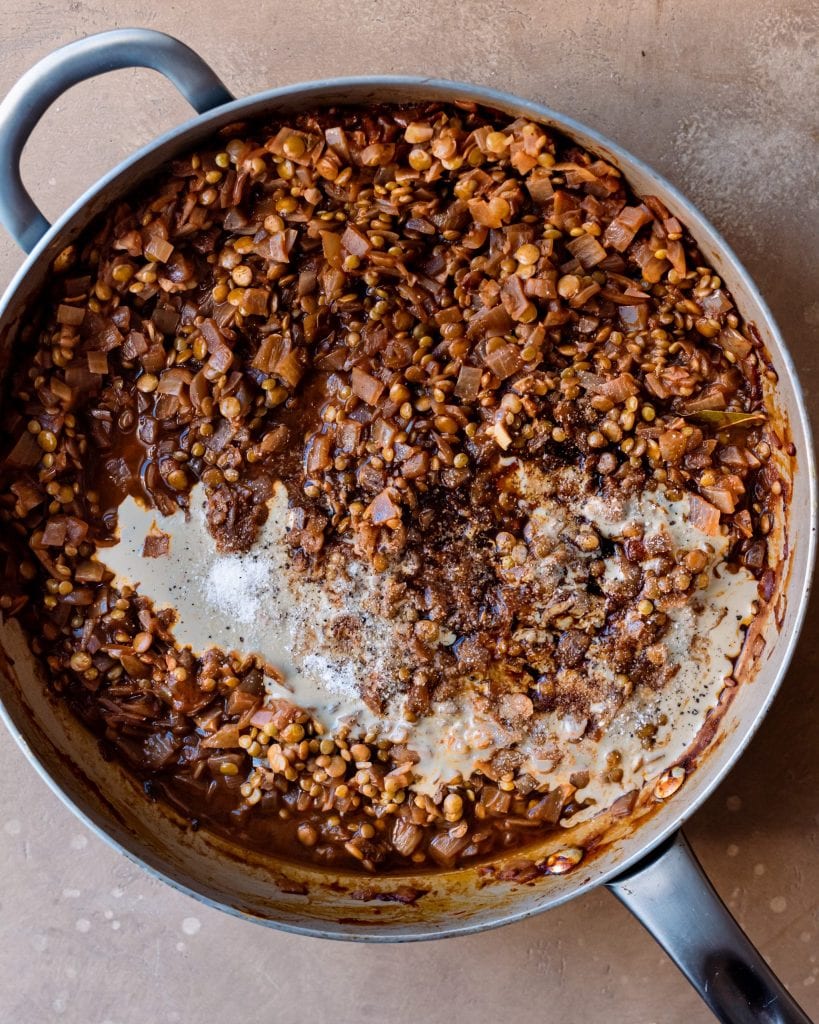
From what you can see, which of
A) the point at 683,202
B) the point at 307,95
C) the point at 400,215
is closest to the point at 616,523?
the point at 683,202

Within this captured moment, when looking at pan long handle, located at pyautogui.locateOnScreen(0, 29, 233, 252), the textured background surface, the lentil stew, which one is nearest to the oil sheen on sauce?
the lentil stew

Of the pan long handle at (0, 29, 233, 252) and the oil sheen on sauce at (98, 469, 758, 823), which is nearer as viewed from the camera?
the pan long handle at (0, 29, 233, 252)

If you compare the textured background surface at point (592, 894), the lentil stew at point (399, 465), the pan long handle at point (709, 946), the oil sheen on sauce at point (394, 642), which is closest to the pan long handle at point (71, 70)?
the lentil stew at point (399, 465)

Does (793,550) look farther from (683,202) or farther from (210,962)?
(210,962)

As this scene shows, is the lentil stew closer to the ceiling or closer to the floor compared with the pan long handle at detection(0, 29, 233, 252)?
closer to the floor

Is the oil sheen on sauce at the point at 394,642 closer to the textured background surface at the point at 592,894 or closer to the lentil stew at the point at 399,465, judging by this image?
the lentil stew at the point at 399,465

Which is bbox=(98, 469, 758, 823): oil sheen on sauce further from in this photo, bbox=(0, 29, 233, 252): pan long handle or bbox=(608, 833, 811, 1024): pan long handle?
bbox=(0, 29, 233, 252): pan long handle
